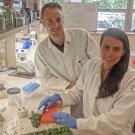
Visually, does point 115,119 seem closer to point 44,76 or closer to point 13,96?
point 13,96

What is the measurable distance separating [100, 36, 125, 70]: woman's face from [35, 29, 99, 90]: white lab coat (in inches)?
25.9

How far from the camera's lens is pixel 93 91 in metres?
1.51

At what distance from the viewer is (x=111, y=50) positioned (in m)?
1.36

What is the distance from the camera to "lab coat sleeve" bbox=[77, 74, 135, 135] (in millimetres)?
1299

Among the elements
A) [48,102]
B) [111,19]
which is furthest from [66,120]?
[111,19]

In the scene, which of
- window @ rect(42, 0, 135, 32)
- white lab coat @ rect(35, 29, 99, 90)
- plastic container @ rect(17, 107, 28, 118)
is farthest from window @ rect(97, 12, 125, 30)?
plastic container @ rect(17, 107, 28, 118)

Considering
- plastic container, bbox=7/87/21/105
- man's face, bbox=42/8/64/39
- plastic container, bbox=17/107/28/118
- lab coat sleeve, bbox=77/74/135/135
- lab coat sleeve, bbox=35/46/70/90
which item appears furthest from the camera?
lab coat sleeve, bbox=35/46/70/90

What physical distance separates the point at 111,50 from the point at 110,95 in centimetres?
29

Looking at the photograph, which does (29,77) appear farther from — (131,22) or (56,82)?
(131,22)

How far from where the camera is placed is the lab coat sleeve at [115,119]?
1.30m

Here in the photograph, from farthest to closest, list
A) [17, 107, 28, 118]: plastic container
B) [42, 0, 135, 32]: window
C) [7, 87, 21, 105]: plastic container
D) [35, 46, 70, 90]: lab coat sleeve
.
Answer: [42, 0, 135, 32]: window → [35, 46, 70, 90]: lab coat sleeve → [7, 87, 21, 105]: plastic container → [17, 107, 28, 118]: plastic container

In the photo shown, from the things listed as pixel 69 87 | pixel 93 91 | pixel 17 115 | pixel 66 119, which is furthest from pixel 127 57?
pixel 17 115

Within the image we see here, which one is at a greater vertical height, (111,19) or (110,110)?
(111,19)

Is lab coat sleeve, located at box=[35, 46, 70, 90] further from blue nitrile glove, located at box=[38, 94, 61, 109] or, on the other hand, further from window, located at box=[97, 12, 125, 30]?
window, located at box=[97, 12, 125, 30]
